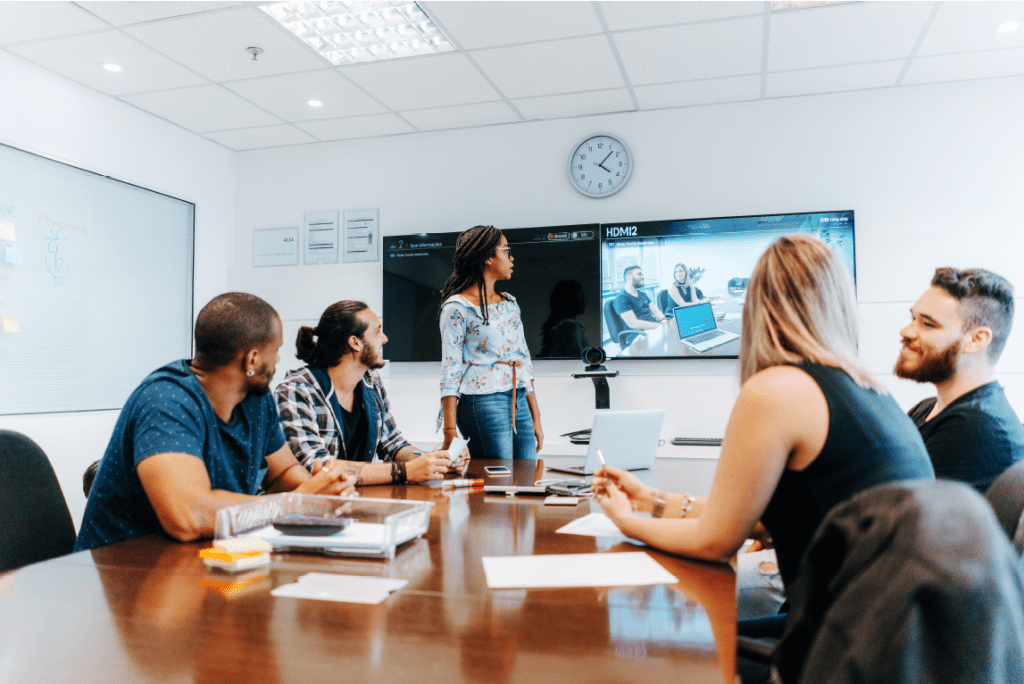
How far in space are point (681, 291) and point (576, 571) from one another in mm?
3235

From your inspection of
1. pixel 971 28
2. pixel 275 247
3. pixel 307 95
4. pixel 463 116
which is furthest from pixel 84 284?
pixel 971 28

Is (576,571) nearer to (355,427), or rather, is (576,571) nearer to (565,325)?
(355,427)

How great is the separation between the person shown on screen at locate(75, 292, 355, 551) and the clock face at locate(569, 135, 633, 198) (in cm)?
296

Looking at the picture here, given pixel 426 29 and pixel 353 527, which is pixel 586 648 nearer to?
pixel 353 527

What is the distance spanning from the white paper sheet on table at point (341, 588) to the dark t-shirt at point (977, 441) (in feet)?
4.12

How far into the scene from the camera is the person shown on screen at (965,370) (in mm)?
1488

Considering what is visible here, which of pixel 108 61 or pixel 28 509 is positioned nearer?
pixel 28 509

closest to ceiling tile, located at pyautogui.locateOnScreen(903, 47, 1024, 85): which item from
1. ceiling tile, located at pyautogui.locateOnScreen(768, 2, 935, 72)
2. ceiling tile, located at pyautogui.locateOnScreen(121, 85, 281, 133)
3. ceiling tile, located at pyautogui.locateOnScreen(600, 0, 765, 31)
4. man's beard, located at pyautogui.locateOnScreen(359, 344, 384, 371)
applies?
ceiling tile, located at pyautogui.locateOnScreen(768, 2, 935, 72)

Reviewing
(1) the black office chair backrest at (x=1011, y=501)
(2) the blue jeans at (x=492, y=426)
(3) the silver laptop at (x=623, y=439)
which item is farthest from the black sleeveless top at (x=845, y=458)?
(2) the blue jeans at (x=492, y=426)

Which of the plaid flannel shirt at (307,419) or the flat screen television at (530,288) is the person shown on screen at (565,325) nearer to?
the flat screen television at (530,288)

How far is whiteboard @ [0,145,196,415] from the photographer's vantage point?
3.46 meters

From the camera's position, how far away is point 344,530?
4.03 feet

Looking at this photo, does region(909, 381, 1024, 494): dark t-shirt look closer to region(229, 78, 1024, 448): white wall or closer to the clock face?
region(229, 78, 1024, 448): white wall

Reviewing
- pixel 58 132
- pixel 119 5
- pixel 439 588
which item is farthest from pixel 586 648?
pixel 58 132
